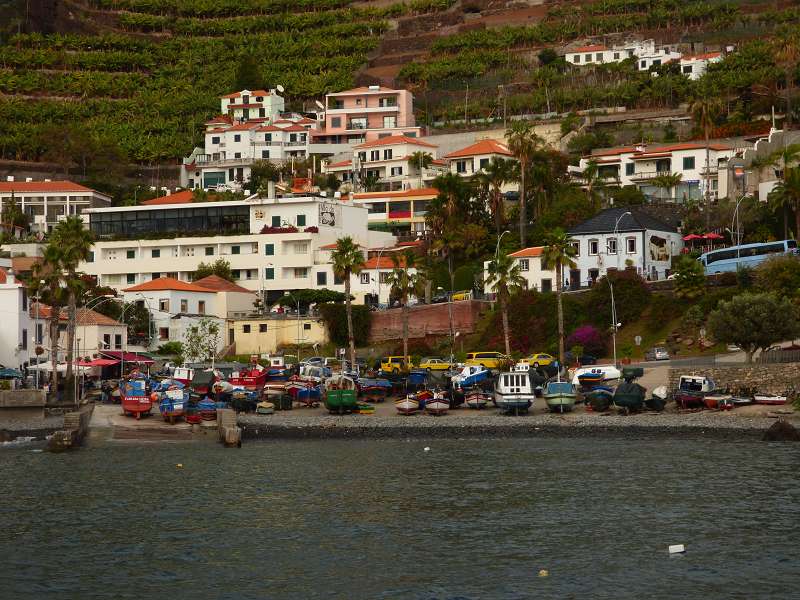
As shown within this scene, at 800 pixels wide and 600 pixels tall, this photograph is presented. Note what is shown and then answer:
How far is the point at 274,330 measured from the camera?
4530 inches

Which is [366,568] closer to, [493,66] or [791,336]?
[791,336]

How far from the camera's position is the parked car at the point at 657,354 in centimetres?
9106

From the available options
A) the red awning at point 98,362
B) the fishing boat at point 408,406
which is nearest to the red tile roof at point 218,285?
the red awning at point 98,362

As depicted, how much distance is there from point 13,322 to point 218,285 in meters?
28.6

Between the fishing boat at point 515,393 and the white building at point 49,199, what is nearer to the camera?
the fishing boat at point 515,393

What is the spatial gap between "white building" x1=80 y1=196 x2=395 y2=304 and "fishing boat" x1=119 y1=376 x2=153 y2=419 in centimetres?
4471

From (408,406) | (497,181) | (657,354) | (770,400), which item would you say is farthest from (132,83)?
(770,400)

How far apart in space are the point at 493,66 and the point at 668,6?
80.5 ft

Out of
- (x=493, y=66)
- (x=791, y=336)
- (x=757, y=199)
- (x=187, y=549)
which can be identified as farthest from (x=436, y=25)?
(x=187, y=549)

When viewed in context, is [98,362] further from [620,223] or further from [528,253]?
[620,223]

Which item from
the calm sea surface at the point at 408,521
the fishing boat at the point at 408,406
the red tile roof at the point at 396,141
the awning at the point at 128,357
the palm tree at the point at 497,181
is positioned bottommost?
the calm sea surface at the point at 408,521

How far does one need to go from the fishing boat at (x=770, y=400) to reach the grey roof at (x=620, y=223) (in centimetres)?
3407

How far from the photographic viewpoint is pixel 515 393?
263ft

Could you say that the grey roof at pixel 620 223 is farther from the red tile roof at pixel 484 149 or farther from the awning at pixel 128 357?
the awning at pixel 128 357
